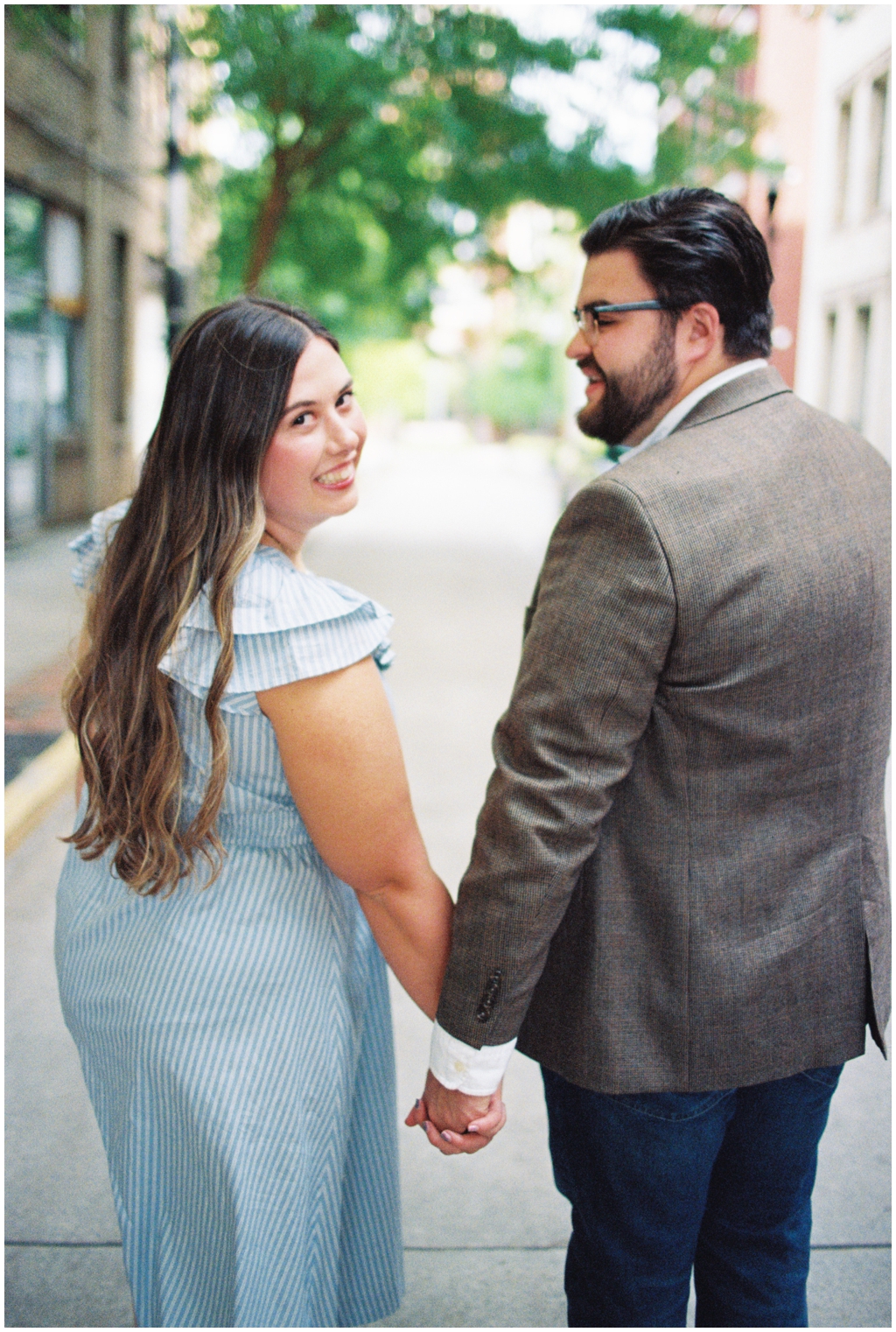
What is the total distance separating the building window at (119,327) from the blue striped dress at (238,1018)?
18164mm

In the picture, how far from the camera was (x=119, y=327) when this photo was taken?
1888cm

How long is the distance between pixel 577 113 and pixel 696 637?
13.1 m

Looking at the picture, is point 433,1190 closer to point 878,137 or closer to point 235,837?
point 235,837

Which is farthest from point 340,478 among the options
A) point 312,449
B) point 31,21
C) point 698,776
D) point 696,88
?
point 696,88

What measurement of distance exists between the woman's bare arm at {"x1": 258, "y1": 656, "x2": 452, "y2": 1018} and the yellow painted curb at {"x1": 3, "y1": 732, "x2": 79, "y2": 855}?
357cm

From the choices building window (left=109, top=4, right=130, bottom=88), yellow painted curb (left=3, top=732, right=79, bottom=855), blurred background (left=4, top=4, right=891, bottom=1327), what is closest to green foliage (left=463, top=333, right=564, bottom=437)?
blurred background (left=4, top=4, right=891, bottom=1327)

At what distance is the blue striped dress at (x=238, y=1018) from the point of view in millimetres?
1603

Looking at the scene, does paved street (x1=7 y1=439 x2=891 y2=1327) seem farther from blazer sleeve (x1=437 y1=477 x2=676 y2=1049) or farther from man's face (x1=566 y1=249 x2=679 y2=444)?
man's face (x1=566 y1=249 x2=679 y2=444)

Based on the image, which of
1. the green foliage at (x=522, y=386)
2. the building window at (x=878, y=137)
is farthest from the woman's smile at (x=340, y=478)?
the green foliage at (x=522, y=386)

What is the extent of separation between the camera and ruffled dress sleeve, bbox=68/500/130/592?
1.87 meters

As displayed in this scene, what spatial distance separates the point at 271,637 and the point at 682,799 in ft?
2.07

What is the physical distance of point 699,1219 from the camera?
178 centimetres

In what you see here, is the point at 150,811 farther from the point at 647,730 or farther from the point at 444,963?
the point at 647,730

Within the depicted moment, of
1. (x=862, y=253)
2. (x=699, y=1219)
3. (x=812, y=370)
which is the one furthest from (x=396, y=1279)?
(x=812, y=370)
